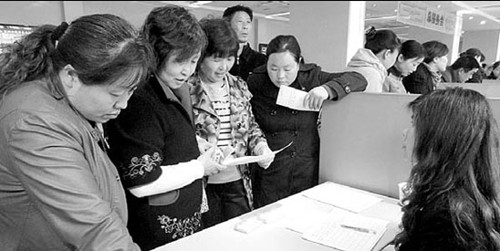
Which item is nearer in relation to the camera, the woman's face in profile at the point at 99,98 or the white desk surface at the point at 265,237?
the woman's face in profile at the point at 99,98

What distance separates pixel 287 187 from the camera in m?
1.62

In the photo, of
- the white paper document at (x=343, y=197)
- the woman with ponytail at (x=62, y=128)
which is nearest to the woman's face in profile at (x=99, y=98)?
the woman with ponytail at (x=62, y=128)

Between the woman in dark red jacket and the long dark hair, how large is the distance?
0.86m

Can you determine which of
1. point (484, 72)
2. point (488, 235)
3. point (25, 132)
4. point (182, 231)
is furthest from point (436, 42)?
point (25, 132)

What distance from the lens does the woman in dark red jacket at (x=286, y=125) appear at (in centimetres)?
154

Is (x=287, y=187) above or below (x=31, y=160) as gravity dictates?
below

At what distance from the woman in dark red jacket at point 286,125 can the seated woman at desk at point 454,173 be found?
2.30 ft

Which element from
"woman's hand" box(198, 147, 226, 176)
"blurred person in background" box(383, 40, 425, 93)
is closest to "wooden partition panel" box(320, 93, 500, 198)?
"blurred person in background" box(383, 40, 425, 93)

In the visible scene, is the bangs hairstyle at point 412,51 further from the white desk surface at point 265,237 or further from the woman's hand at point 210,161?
the woman's hand at point 210,161

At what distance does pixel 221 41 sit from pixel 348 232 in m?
0.76

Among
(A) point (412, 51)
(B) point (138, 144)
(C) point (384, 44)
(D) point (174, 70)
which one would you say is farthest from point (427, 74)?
(B) point (138, 144)

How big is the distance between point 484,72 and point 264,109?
142 centimetres

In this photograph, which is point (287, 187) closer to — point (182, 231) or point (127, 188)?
point (182, 231)

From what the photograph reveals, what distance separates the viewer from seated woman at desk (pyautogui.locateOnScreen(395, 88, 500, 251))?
746 mm
